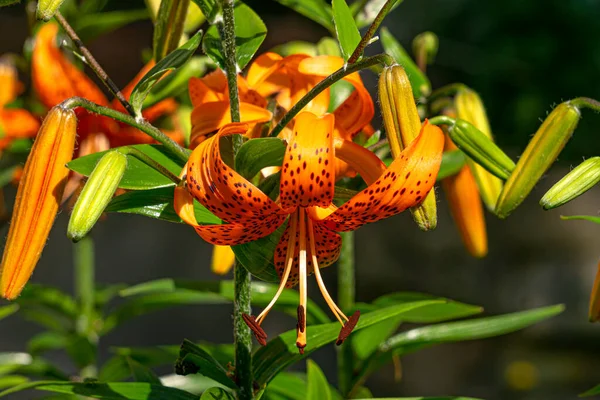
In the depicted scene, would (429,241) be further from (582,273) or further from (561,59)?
(561,59)

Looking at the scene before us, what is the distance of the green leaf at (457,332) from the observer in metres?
0.86

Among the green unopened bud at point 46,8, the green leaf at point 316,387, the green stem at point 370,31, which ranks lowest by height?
the green leaf at point 316,387

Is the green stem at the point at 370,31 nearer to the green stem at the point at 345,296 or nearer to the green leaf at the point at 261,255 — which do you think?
the green leaf at the point at 261,255

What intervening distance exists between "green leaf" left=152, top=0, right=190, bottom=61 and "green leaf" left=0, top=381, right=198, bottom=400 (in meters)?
0.30

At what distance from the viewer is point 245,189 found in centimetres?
61

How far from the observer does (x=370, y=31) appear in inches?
23.7

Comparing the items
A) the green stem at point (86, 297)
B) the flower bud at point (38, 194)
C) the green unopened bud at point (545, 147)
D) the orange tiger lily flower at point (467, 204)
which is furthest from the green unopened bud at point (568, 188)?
the green stem at point (86, 297)

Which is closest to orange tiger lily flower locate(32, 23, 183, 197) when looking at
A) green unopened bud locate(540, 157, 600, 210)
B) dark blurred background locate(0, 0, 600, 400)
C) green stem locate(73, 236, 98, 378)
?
green stem locate(73, 236, 98, 378)

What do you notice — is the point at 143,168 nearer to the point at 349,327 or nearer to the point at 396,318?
the point at 349,327

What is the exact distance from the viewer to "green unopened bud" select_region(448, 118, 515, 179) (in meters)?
0.70

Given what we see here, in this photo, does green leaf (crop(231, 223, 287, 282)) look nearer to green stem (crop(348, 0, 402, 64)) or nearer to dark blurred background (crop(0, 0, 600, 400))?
A: green stem (crop(348, 0, 402, 64))

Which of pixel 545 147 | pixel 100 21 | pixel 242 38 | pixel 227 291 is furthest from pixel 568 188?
pixel 100 21

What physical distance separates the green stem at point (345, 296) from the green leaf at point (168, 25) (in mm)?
347

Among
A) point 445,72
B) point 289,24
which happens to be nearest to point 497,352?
point 445,72
